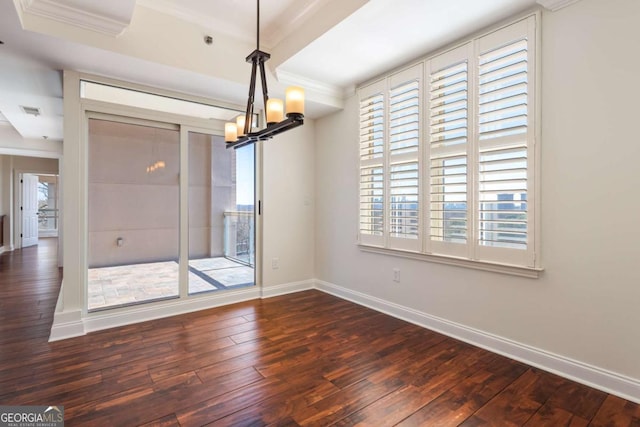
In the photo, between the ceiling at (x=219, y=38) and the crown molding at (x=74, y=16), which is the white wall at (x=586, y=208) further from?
the crown molding at (x=74, y=16)

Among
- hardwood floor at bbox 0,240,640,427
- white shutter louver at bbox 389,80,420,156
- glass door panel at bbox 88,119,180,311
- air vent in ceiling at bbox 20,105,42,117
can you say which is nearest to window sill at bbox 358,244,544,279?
hardwood floor at bbox 0,240,640,427

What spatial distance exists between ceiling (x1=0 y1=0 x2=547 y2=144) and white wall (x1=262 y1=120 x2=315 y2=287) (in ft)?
2.71

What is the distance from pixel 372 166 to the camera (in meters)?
3.76

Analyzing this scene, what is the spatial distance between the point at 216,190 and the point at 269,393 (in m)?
2.61

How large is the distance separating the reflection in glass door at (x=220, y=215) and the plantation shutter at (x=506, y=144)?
2.78m

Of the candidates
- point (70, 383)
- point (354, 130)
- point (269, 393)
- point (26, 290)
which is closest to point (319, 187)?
point (354, 130)

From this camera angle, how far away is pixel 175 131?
3691 millimetres

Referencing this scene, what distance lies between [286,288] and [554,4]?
3.99 metres

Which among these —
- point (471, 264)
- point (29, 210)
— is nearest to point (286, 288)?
point (471, 264)

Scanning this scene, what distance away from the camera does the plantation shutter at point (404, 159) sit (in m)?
3.23

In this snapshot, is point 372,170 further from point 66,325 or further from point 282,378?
point 66,325

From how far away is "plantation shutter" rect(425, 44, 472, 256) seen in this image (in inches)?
111

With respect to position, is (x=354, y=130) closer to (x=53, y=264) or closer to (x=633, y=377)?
(x=633, y=377)

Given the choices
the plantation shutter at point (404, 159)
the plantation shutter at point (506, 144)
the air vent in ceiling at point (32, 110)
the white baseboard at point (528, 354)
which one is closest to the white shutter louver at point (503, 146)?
the plantation shutter at point (506, 144)
